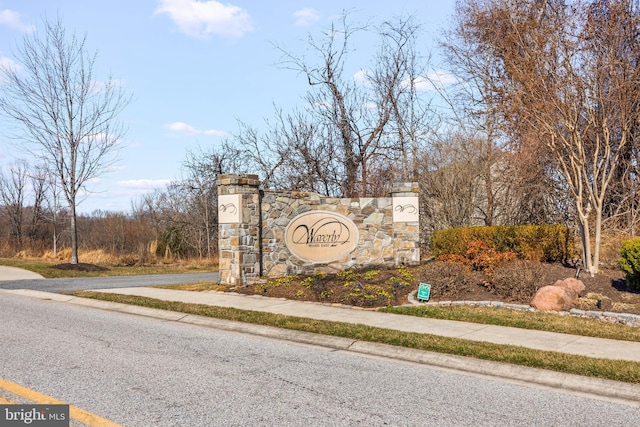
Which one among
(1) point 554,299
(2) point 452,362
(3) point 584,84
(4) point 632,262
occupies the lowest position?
(2) point 452,362

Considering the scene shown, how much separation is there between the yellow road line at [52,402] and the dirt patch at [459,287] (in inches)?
278

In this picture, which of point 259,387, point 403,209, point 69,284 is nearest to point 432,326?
point 259,387

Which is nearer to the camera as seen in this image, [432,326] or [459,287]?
[432,326]

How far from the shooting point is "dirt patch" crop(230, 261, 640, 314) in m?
11.0

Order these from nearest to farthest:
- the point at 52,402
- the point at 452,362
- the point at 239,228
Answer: the point at 52,402 < the point at 452,362 < the point at 239,228

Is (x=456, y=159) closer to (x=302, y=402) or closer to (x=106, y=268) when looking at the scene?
(x=106, y=268)

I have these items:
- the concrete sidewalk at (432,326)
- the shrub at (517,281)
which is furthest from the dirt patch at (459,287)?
the concrete sidewalk at (432,326)

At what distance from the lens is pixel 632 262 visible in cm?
1083

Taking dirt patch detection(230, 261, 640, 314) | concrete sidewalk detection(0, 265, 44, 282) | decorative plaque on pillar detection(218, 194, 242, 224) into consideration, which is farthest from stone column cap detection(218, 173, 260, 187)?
A: concrete sidewalk detection(0, 265, 44, 282)

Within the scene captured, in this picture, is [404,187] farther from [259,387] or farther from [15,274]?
[15,274]

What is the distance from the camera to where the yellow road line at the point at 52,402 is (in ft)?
15.5

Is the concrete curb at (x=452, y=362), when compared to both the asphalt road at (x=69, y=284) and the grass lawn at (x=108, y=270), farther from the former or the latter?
the grass lawn at (x=108, y=270)

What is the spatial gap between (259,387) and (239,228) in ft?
30.1

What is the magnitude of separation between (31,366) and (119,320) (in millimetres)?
3823
